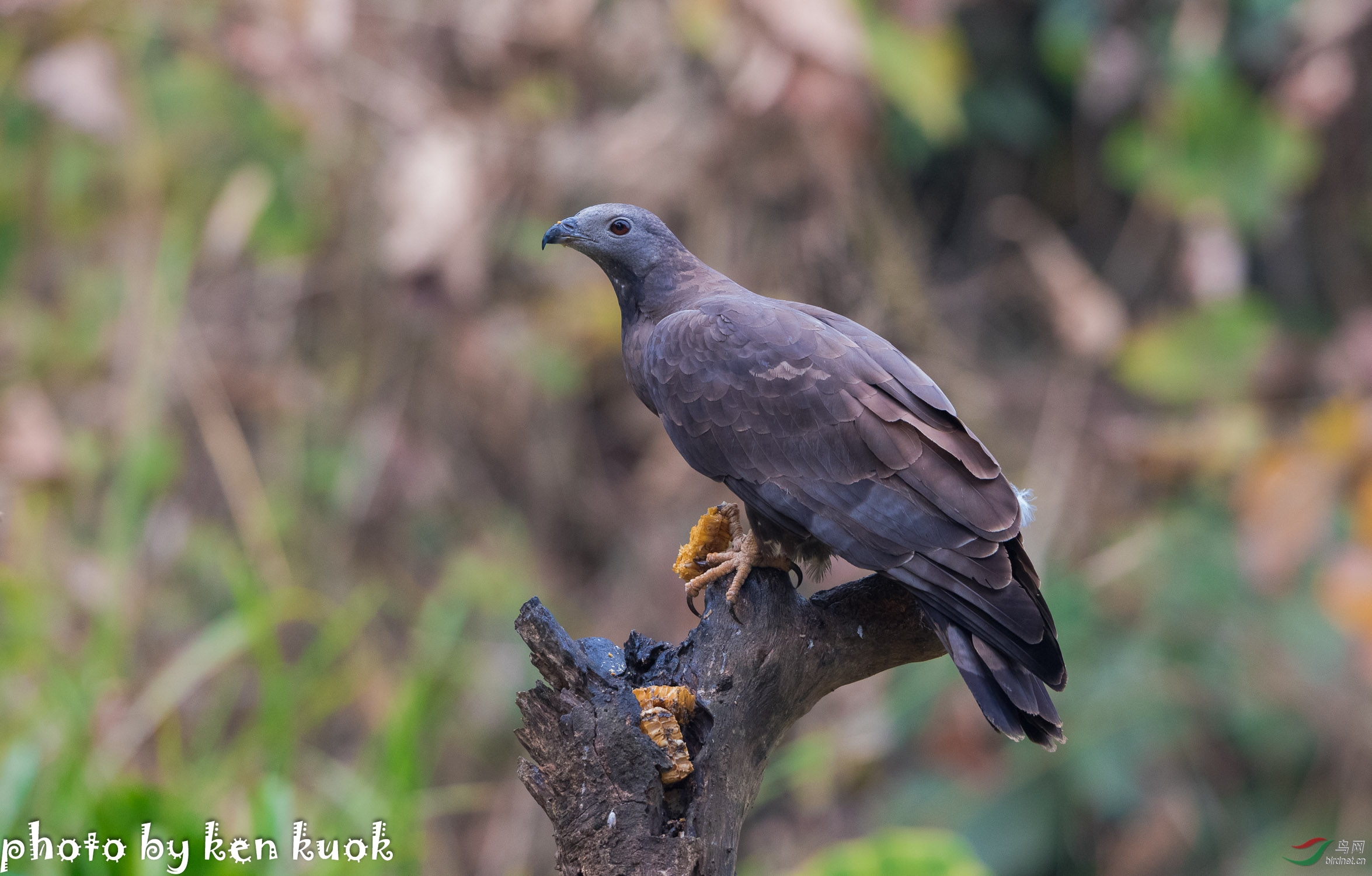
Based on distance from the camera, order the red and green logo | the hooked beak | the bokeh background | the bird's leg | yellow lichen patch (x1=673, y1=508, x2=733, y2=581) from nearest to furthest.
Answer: the bird's leg
yellow lichen patch (x1=673, y1=508, x2=733, y2=581)
the hooked beak
the red and green logo
the bokeh background

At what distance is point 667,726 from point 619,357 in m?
3.72

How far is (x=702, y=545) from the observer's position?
7.93ft

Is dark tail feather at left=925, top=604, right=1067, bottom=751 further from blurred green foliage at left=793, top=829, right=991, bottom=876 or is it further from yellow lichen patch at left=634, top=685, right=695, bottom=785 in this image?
blurred green foliage at left=793, top=829, right=991, bottom=876

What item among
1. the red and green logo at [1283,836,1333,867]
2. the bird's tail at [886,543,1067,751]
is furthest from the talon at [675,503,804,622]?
the red and green logo at [1283,836,1333,867]

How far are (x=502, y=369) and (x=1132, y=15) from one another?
3.16 metres

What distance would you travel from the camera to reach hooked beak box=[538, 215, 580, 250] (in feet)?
8.34

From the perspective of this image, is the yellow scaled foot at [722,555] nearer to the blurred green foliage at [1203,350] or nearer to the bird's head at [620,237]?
the bird's head at [620,237]

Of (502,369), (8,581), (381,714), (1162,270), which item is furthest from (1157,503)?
(8,581)

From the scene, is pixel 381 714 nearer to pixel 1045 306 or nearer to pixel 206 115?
pixel 206 115

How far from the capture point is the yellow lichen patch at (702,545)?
2.41 meters

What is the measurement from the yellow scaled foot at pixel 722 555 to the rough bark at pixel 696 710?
3 cm

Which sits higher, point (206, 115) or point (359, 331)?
point (206, 115)

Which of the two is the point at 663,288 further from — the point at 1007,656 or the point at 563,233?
the point at 1007,656

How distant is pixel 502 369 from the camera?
16.8 feet
